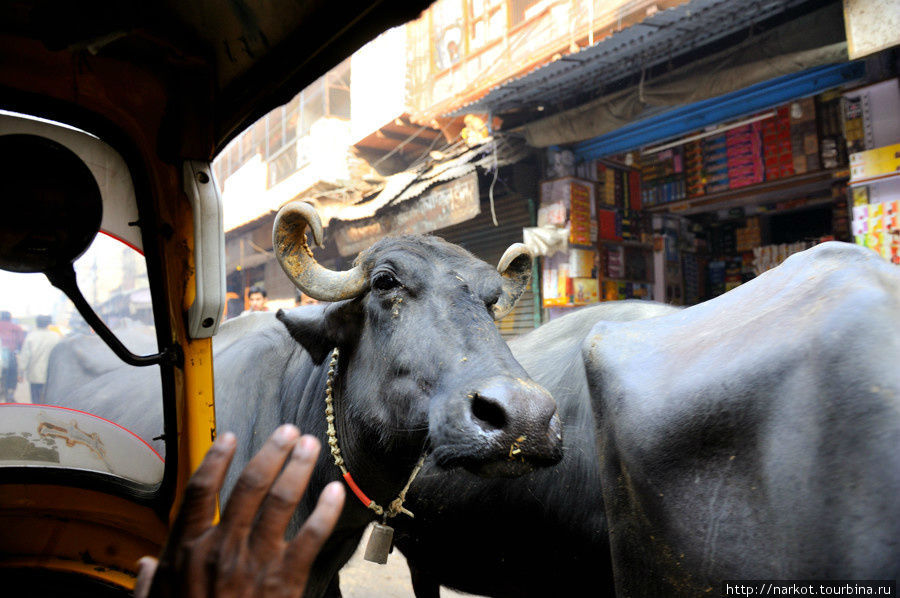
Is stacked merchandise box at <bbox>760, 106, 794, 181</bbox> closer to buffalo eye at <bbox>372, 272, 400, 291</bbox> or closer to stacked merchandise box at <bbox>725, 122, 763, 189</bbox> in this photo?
stacked merchandise box at <bbox>725, 122, 763, 189</bbox>

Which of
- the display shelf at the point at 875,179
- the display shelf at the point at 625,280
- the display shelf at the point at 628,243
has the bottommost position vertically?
the display shelf at the point at 625,280

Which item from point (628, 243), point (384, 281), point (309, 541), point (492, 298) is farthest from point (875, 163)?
point (309, 541)

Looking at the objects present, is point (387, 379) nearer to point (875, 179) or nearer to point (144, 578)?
point (144, 578)

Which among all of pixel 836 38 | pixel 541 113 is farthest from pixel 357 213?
pixel 836 38

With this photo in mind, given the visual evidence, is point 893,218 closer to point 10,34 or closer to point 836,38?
point 836,38

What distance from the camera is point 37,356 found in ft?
5.93

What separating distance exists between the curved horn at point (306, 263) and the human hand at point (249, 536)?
5.40ft

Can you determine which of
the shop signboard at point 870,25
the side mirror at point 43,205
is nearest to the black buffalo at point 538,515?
the side mirror at point 43,205

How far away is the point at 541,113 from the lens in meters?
7.46

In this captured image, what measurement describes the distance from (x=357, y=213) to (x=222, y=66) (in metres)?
8.05

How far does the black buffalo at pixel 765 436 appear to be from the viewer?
3.59 ft

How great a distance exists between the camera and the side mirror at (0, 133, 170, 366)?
168cm

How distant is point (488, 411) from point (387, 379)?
2.06 feet

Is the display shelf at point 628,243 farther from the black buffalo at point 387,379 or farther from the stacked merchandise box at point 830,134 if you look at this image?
the black buffalo at point 387,379
